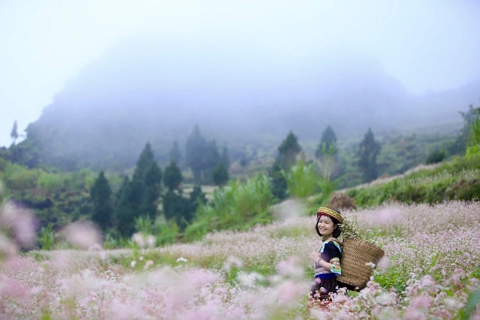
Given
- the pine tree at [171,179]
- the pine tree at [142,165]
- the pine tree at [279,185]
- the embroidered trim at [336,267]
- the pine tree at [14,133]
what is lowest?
the pine tree at [279,185]

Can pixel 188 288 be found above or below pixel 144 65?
below

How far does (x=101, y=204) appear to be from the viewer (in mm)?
18656

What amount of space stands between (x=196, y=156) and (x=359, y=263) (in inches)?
1194

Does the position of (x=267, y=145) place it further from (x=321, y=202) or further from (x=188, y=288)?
(x=188, y=288)

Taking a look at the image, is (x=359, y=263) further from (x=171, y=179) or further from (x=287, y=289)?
(x=171, y=179)

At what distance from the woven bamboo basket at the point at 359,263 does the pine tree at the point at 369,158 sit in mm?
19936

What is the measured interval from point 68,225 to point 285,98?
45872 millimetres

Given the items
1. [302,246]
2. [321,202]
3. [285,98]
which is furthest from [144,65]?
[302,246]

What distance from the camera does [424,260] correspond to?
3.54m

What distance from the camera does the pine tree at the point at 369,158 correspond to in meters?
23.1

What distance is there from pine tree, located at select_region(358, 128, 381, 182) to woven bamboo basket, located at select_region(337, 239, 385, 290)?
19.9 meters

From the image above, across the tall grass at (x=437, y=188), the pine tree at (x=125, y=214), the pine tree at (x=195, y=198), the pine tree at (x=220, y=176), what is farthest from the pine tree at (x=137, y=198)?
the tall grass at (x=437, y=188)

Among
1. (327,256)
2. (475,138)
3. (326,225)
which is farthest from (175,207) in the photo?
(327,256)

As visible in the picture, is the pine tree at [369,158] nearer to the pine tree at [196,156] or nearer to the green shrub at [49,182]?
the pine tree at [196,156]
